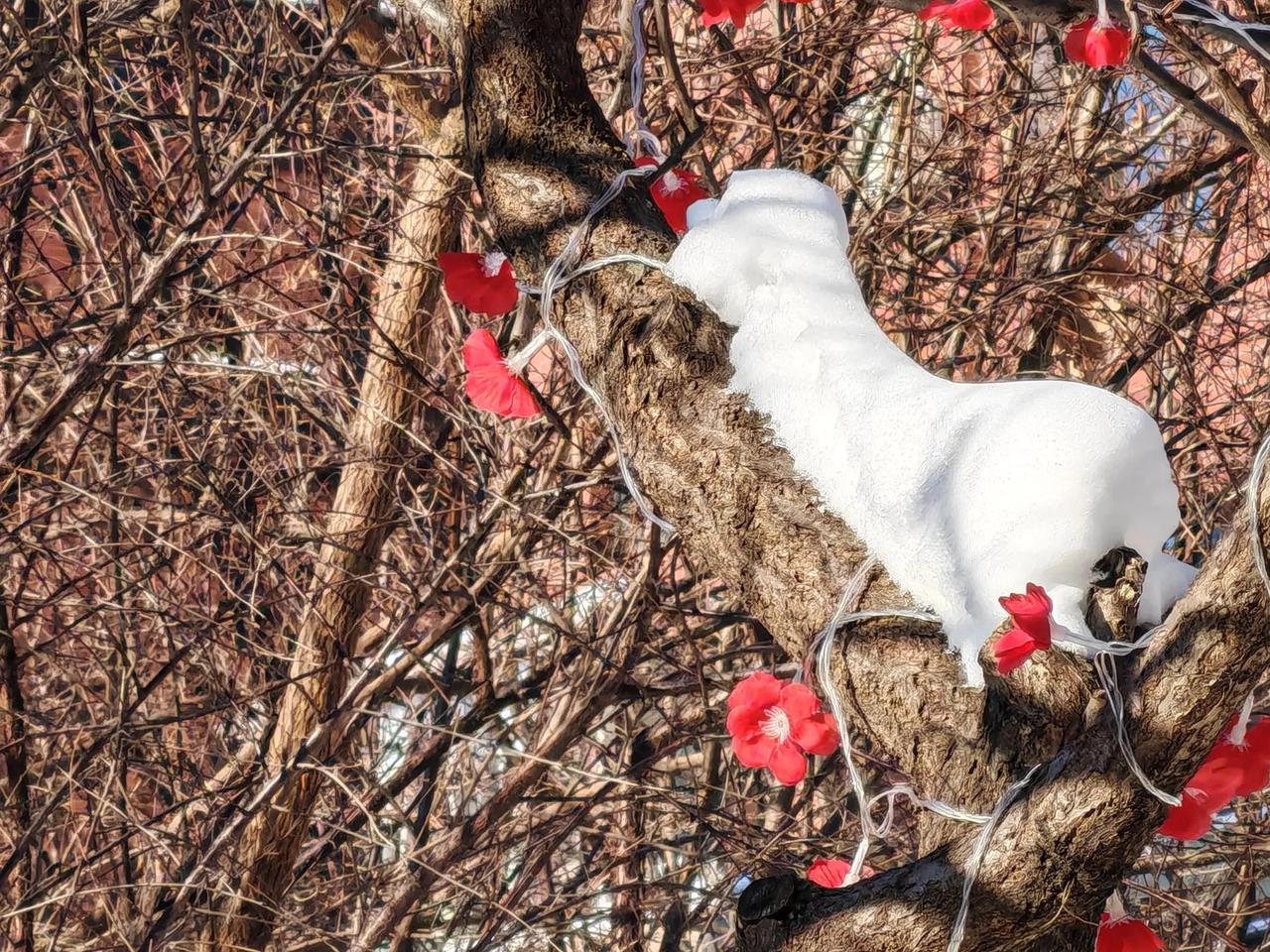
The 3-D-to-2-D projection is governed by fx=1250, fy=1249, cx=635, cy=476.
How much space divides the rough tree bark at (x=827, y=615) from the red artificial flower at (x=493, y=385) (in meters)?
0.19

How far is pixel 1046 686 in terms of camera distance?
1.44 metres

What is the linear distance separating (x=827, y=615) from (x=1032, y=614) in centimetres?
36

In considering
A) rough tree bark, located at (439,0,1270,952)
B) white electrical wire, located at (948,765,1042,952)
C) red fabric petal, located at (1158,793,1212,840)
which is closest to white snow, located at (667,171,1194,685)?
rough tree bark, located at (439,0,1270,952)

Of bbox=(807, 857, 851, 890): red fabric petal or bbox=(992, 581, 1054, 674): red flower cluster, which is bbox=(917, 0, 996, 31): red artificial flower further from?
bbox=(807, 857, 851, 890): red fabric petal

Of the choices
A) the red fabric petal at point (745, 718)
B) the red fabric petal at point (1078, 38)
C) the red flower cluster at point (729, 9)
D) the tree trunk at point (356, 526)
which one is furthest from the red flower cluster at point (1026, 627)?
the tree trunk at point (356, 526)

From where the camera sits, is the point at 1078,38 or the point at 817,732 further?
the point at 1078,38

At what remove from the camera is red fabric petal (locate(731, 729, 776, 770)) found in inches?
68.1

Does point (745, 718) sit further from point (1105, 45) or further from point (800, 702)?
point (1105, 45)

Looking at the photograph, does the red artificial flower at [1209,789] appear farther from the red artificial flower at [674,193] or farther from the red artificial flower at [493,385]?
the red artificial flower at [674,193]

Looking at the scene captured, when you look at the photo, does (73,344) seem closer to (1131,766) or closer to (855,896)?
(855,896)

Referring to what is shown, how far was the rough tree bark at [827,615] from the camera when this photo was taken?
52.4 inches

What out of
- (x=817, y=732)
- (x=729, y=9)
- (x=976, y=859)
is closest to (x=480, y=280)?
(x=729, y=9)

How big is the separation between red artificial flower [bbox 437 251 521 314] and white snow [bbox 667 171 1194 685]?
49 centimetres

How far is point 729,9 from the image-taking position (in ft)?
6.76
